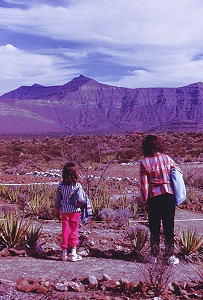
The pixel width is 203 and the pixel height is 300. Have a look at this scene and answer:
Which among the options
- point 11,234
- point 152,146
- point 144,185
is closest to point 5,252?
point 11,234

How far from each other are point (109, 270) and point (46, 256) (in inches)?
39.8

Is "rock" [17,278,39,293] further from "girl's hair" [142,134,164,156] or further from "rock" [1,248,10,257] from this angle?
"girl's hair" [142,134,164,156]

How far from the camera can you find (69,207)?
678cm

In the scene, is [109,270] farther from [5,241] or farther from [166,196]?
[5,241]

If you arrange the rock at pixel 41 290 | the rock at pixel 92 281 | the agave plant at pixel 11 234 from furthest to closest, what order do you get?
1. the agave plant at pixel 11 234
2. the rock at pixel 92 281
3. the rock at pixel 41 290

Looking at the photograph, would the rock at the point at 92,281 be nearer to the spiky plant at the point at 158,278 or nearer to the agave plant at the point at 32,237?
the spiky plant at the point at 158,278

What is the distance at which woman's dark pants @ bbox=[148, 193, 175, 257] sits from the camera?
6.49 m

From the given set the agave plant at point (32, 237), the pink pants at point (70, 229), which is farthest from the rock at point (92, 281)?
the agave plant at point (32, 237)

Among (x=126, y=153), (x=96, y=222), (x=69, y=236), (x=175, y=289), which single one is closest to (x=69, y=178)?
(x=69, y=236)

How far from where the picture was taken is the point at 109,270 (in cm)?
621

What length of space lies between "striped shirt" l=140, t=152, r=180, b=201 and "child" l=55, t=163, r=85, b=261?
83 centimetres

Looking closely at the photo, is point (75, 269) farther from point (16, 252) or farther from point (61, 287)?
point (16, 252)

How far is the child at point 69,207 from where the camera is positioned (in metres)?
6.68

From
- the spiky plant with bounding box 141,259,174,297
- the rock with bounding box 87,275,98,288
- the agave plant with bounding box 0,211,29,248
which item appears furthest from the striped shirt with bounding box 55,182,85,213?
the spiky plant with bounding box 141,259,174,297
